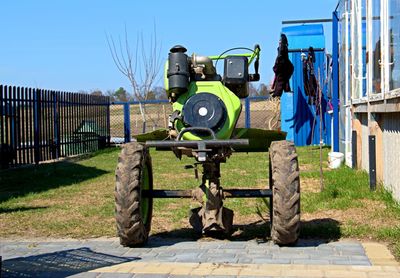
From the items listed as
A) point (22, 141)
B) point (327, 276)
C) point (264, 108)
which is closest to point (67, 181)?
point (22, 141)

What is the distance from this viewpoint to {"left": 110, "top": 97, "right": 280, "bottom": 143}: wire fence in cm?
2471

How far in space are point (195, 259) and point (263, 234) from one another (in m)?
1.37

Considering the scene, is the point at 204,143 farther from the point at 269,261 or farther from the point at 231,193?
the point at 269,261

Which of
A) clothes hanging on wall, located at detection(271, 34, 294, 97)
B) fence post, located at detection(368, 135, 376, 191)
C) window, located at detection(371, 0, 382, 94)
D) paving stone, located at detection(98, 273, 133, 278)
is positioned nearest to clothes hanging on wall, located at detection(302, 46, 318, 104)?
clothes hanging on wall, located at detection(271, 34, 294, 97)

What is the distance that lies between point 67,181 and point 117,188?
681 cm

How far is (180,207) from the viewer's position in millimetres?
9008

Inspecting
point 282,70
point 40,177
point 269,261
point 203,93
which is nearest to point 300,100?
point 282,70

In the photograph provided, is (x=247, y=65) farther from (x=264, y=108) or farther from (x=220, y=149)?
(x=264, y=108)

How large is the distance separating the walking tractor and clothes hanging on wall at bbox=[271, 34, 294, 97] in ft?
42.3

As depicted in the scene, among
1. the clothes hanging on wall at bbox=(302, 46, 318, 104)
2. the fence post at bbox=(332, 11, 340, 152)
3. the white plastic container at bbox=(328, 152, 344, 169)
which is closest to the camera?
the white plastic container at bbox=(328, 152, 344, 169)

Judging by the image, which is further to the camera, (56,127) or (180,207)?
(56,127)

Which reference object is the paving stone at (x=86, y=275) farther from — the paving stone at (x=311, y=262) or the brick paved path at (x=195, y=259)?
the paving stone at (x=311, y=262)

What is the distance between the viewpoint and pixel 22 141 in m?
16.5

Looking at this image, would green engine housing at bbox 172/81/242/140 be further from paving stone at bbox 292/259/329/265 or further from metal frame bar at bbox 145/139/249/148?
paving stone at bbox 292/259/329/265
